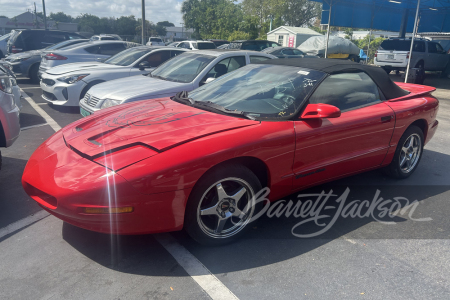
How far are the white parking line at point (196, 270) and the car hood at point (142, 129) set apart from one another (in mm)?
847

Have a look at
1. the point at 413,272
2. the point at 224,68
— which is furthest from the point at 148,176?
the point at 224,68

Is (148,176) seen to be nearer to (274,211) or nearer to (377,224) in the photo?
(274,211)

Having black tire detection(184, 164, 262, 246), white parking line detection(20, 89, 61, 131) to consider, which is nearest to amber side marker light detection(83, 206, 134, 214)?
black tire detection(184, 164, 262, 246)

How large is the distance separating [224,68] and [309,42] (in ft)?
75.1

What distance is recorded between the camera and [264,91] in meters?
3.71

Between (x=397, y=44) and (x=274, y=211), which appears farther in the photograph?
(x=397, y=44)

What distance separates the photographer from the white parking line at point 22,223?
10.5 ft

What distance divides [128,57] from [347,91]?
21.0 feet

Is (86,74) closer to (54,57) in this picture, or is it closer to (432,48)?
(54,57)

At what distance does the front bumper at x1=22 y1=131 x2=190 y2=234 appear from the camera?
2475 millimetres

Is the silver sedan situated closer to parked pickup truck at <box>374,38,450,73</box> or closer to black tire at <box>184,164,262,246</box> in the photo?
black tire at <box>184,164,262,246</box>

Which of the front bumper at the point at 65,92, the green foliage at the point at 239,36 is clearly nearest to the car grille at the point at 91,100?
the front bumper at the point at 65,92

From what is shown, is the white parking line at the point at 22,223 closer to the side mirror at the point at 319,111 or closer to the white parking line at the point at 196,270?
the white parking line at the point at 196,270

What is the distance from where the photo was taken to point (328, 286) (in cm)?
256
